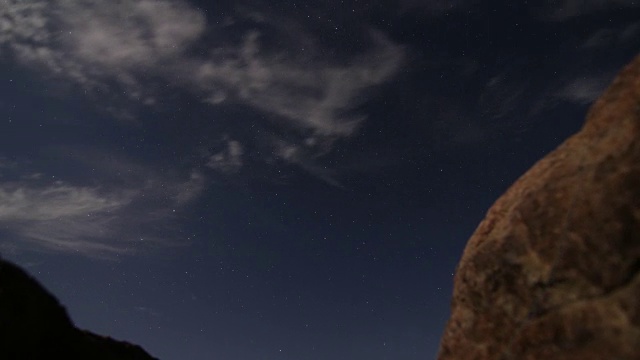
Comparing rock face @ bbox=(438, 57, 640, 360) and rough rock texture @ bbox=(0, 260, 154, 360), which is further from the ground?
rock face @ bbox=(438, 57, 640, 360)

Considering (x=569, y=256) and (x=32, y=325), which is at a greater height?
(x=569, y=256)

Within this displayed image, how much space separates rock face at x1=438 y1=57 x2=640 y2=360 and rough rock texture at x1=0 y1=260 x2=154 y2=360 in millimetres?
7947

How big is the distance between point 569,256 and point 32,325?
920 centimetres

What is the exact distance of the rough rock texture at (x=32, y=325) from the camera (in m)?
6.75

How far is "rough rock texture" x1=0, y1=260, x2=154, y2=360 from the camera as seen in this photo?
6746mm

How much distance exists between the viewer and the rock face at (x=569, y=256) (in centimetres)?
682

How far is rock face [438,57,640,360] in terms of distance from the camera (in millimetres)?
6820

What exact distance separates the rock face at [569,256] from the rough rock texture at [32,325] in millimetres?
7947

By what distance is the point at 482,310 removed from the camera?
9.39 meters

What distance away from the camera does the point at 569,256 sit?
7652 mm

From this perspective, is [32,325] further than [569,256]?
No

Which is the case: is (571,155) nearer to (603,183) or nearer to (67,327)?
(603,183)

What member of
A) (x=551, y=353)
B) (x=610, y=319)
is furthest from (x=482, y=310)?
(x=610, y=319)

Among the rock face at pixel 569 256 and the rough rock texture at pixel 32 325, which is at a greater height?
the rock face at pixel 569 256
